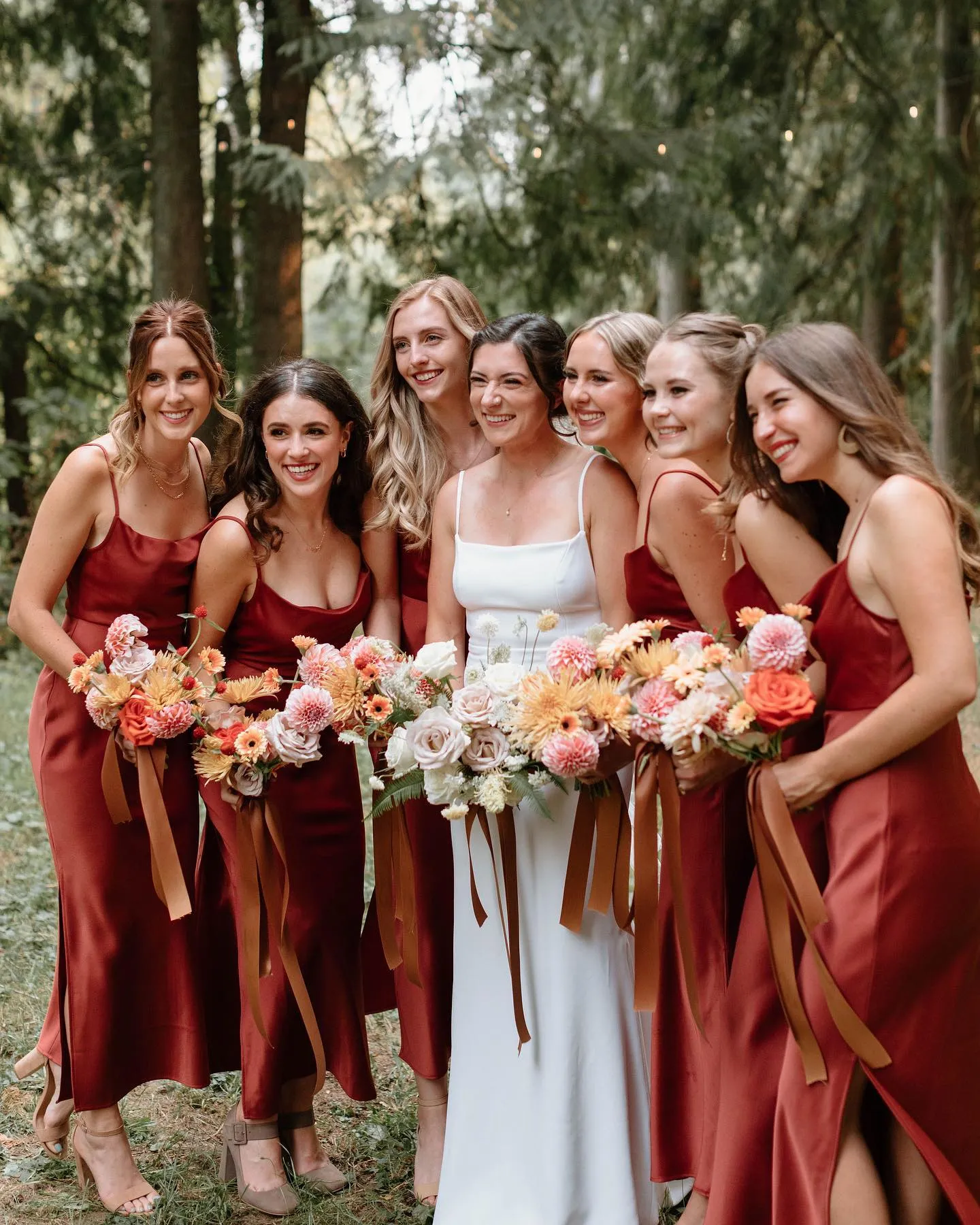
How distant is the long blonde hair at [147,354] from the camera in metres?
4.16

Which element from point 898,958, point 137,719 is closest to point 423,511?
point 137,719

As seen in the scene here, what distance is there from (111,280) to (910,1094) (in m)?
11.7

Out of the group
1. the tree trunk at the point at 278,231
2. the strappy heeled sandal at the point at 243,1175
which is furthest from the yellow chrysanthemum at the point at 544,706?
the tree trunk at the point at 278,231

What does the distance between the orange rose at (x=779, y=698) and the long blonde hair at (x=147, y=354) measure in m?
2.22

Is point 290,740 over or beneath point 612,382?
beneath

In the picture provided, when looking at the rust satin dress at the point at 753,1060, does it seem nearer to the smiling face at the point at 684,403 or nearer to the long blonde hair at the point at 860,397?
the long blonde hair at the point at 860,397

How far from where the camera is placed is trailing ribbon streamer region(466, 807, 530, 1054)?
3.56 metres

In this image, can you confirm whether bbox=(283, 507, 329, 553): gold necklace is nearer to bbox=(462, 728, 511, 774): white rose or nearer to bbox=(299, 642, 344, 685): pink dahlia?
bbox=(299, 642, 344, 685): pink dahlia

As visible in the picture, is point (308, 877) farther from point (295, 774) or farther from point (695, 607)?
point (695, 607)

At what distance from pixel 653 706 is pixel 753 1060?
87cm

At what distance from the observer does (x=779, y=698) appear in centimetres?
279

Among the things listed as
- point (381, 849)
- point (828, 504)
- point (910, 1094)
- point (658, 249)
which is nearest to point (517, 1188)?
point (381, 849)

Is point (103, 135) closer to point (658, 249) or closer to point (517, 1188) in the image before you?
point (658, 249)

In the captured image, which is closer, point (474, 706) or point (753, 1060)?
point (753, 1060)
